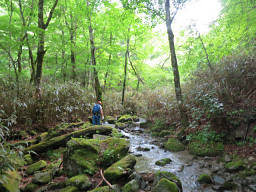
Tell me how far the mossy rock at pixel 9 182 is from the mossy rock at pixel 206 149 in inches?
181

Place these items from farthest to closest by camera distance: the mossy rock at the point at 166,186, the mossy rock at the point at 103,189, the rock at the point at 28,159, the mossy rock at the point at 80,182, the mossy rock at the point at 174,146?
the mossy rock at the point at 174,146, the rock at the point at 28,159, the mossy rock at the point at 80,182, the mossy rock at the point at 103,189, the mossy rock at the point at 166,186

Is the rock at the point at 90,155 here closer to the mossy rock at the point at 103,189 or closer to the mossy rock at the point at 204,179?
the mossy rock at the point at 103,189

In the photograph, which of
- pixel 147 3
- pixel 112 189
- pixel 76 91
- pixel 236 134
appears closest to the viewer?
pixel 112 189

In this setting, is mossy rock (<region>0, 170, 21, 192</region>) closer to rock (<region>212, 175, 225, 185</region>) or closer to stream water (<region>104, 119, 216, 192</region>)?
stream water (<region>104, 119, 216, 192</region>)

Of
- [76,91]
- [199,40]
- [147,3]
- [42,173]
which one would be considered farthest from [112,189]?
[199,40]

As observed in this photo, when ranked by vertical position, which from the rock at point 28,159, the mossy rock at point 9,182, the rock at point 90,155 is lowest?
the rock at point 28,159

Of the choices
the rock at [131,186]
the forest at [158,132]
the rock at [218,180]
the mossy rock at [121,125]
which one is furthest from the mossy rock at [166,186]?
the mossy rock at [121,125]

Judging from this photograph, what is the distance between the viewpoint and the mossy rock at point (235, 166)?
344 centimetres

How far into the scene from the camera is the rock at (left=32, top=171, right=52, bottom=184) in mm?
3414

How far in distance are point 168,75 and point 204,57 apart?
6278 millimetres

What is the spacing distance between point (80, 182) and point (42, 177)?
1029 mm

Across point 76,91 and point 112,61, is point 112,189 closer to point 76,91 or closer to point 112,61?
point 76,91

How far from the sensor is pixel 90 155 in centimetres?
397

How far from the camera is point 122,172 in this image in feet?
11.2
